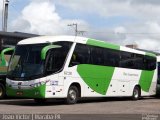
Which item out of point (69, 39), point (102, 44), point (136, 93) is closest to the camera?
point (69, 39)

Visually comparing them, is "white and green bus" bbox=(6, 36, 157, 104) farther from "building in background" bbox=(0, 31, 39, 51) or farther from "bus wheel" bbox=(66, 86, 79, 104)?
"building in background" bbox=(0, 31, 39, 51)

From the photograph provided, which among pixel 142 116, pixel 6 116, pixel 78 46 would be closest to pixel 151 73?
pixel 78 46

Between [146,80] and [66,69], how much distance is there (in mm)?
10360

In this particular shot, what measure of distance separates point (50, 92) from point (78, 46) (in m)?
3.02

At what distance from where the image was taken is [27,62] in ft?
69.2

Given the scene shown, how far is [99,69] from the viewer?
80.8ft

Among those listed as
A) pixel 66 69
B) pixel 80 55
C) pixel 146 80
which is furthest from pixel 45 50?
pixel 146 80

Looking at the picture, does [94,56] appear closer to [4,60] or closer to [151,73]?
[4,60]

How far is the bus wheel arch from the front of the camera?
22172 mm

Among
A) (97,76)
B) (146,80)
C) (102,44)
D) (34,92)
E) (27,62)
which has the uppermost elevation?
(102,44)

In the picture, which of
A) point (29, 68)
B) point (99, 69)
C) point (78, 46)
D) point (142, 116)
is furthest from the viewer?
point (99, 69)

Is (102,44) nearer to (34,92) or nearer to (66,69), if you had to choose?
(66,69)

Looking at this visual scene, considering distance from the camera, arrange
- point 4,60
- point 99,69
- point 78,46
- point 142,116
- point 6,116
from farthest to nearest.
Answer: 1. point 4,60
2. point 99,69
3. point 78,46
4. point 142,116
5. point 6,116

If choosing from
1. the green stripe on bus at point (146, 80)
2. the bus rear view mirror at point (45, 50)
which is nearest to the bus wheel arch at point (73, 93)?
the bus rear view mirror at point (45, 50)
